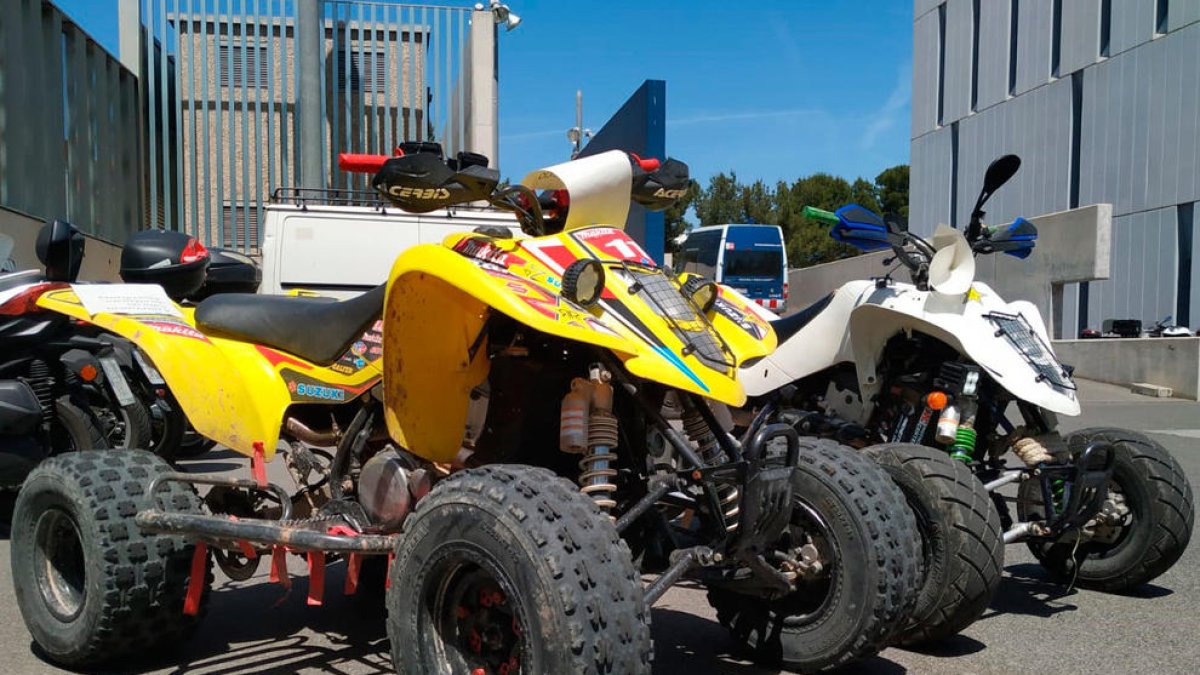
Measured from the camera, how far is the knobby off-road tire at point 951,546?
4.43 metres

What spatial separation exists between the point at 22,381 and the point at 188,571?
3.05 metres

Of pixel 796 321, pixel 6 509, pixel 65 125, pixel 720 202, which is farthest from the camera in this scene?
pixel 720 202

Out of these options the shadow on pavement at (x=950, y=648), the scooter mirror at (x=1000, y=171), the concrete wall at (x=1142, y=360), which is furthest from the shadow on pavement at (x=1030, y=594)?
the concrete wall at (x=1142, y=360)

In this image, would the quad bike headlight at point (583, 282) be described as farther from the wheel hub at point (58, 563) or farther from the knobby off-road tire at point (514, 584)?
the wheel hub at point (58, 563)

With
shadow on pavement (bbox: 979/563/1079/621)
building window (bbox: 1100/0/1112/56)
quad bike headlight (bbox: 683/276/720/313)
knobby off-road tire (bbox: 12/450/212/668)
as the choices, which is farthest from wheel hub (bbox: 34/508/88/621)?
building window (bbox: 1100/0/1112/56)

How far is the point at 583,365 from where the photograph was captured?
3.70 meters

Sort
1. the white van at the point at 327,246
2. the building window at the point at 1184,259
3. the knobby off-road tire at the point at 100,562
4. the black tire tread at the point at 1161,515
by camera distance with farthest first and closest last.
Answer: the building window at the point at 1184,259 → the white van at the point at 327,246 → the black tire tread at the point at 1161,515 → the knobby off-road tire at the point at 100,562

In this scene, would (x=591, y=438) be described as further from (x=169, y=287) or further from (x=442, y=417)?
(x=169, y=287)

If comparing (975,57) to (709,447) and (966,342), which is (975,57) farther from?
(709,447)

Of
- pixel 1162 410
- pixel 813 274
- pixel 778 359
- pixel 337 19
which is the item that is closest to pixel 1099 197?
pixel 813 274

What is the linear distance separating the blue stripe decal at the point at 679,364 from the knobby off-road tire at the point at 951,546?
5.68ft

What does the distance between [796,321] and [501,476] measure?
358cm

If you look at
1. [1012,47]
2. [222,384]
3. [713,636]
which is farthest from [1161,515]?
[1012,47]

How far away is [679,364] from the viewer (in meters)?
3.21
